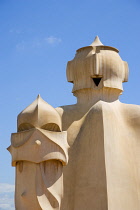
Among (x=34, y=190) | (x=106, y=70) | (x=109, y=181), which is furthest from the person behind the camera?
(x=106, y=70)

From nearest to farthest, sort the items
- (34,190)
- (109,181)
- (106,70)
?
1. (34,190)
2. (109,181)
3. (106,70)

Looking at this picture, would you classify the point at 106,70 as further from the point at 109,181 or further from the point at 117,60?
the point at 109,181

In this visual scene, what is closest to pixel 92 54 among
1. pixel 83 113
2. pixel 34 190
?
pixel 83 113

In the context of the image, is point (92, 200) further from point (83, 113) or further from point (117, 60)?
point (117, 60)

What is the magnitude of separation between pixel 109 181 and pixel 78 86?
2726 mm

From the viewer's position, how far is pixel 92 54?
12.7 meters

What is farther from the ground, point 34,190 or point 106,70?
point 106,70

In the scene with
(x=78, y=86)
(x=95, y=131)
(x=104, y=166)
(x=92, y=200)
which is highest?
(x=78, y=86)

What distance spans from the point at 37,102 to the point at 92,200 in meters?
2.74

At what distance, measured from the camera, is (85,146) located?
12.2 m

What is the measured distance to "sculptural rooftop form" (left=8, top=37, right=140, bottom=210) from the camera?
10188 millimetres

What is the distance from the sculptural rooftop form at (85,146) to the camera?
33.4 feet

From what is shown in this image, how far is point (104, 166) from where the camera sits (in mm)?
11633

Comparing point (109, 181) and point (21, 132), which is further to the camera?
point (109, 181)
